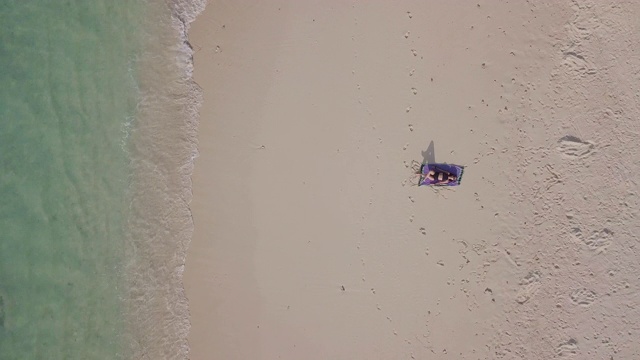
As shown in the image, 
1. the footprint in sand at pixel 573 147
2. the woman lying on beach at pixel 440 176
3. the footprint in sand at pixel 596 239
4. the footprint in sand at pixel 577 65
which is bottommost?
the footprint in sand at pixel 596 239

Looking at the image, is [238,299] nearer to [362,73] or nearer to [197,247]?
[197,247]

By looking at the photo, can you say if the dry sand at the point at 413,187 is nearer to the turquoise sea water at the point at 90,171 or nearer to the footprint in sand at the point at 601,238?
the footprint in sand at the point at 601,238

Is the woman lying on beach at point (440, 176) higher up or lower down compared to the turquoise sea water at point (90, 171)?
higher up

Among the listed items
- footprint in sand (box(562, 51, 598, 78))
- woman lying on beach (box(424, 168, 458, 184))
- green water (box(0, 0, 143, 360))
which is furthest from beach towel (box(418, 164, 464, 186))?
green water (box(0, 0, 143, 360))

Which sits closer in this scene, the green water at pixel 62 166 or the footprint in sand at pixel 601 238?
the green water at pixel 62 166

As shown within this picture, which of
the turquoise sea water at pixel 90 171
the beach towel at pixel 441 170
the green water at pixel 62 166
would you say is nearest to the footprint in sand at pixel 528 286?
the beach towel at pixel 441 170

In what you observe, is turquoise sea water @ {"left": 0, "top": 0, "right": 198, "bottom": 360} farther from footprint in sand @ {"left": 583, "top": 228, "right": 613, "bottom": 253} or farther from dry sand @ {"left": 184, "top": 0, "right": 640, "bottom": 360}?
footprint in sand @ {"left": 583, "top": 228, "right": 613, "bottom": 253}

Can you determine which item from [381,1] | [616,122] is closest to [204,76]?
[381,1]
